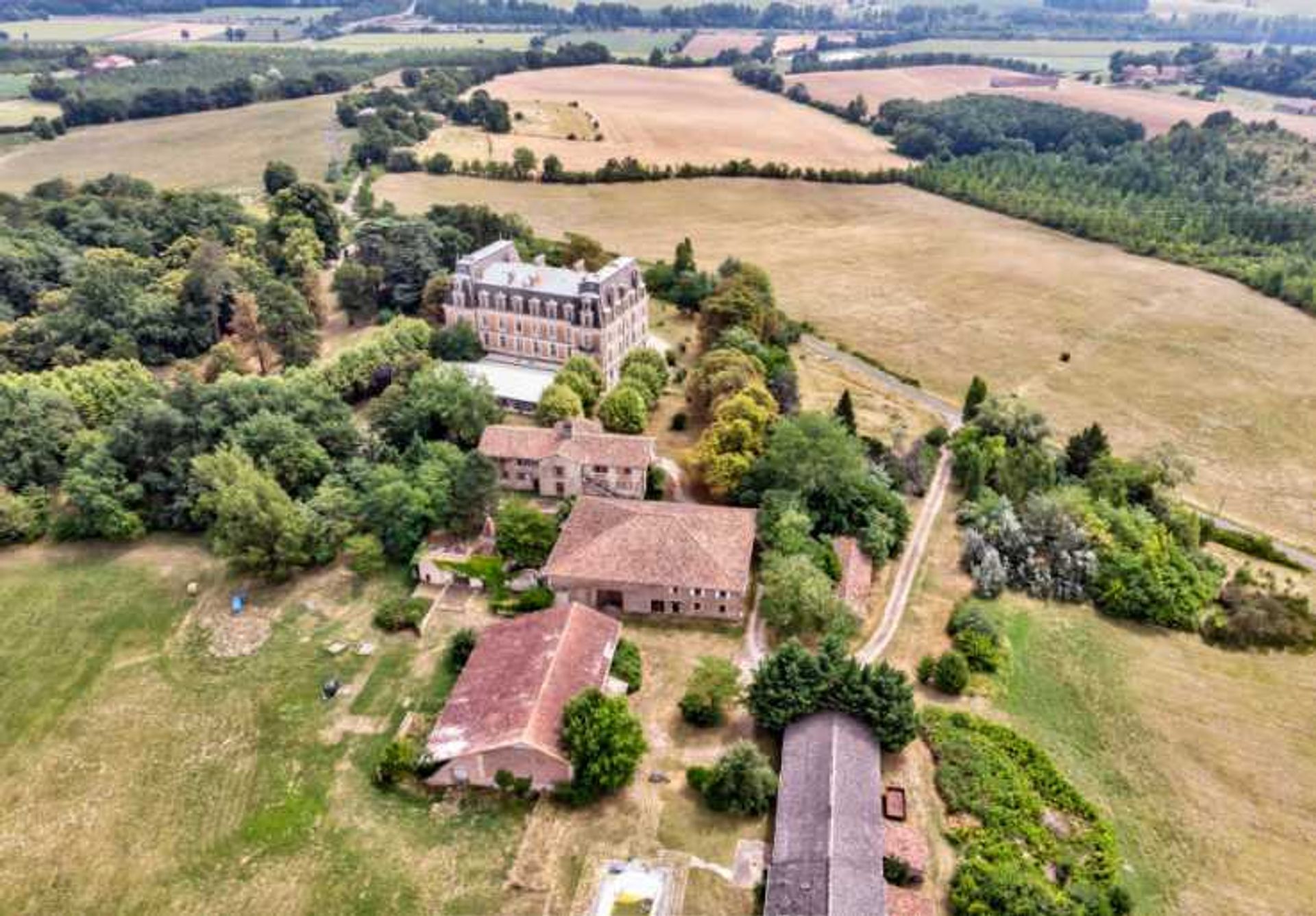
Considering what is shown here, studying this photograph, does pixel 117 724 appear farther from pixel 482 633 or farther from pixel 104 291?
pixel 104 291

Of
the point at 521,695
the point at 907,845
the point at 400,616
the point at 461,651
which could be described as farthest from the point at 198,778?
the point at 907,845

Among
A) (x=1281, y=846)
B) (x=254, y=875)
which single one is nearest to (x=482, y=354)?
(x=254, y=875)

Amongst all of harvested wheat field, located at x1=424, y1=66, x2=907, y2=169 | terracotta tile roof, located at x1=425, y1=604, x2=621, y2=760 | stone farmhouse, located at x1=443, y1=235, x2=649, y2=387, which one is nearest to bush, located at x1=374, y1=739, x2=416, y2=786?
terracotta tile roof, located at x1=425, y1=604, x2=621, y2=760

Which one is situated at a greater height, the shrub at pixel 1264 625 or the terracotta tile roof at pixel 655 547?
the terracotta tile roof at pixel 655 547

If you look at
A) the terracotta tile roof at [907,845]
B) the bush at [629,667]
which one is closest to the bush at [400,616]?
the bush at [629,667]

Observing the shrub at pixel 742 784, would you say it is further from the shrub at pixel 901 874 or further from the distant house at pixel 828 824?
the shrub at pixel 901 874

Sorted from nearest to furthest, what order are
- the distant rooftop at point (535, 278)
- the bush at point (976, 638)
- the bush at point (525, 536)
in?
the bush at point (976, 638)
the bush at point (525, 536)
the distant rooftop at point (535, 278)

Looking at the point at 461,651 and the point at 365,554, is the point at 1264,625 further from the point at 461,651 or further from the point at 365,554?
the point at 365,554
